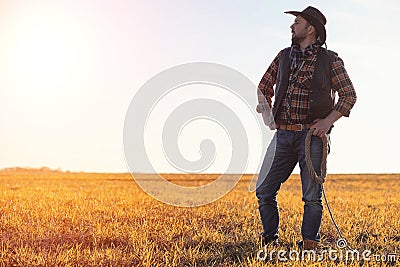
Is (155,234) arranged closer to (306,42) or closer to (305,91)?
(305,91)

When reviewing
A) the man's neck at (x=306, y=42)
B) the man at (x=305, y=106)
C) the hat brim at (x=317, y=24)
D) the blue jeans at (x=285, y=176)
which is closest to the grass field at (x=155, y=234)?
the blue jeans at (x=285, y=176)

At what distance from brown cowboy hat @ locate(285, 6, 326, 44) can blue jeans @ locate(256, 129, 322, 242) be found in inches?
46.6

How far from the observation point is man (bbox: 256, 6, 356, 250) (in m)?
5.90

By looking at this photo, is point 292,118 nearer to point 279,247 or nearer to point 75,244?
point 279,247

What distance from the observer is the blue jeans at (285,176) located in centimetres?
600

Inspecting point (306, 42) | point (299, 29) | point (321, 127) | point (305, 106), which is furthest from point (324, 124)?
point (299, 29)

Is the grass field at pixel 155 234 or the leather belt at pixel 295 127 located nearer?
the grass field at pixel 155 234

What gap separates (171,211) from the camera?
874 cm

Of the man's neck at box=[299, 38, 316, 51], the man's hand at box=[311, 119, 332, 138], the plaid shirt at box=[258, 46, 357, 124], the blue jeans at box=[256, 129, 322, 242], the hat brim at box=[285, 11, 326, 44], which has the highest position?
the hat brim at box=[285, 11, 326, 44]

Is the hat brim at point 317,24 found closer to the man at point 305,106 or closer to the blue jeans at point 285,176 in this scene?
the man at point 305,106

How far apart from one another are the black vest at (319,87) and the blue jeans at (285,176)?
29cm

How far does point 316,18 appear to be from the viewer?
19.7 ft

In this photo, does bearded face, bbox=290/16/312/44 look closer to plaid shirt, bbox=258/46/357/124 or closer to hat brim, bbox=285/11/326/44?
Result: hat brim, bbox=285/11/326/44

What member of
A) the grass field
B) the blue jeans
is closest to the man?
the blue jeans
